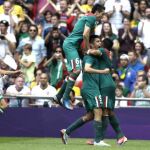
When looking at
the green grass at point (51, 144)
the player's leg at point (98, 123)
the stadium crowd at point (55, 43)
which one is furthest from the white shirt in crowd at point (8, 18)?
the player's leg at point (98, 123)

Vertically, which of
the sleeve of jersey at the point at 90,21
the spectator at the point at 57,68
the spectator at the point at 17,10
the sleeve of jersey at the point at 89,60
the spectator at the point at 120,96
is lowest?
the spectator at the point at 120,96

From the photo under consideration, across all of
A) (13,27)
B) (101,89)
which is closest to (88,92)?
(101,89)

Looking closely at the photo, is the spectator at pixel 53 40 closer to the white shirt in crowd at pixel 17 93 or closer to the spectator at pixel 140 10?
the spectator at pixel 140 10

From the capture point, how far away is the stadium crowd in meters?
19.3

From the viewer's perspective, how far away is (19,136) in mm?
18672

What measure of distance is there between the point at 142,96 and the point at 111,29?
2912 mm

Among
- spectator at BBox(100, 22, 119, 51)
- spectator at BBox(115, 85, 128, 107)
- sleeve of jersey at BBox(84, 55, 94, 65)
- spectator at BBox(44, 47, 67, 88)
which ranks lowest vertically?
spectator at BBox(115, 85, 128, 107)

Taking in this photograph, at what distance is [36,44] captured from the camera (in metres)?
21.4

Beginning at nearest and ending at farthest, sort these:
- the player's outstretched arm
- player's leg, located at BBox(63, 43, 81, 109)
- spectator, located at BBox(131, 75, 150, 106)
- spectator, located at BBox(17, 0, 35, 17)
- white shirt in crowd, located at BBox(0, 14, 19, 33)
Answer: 1. the player's outstretched arm
2. player's leg, located at BBox(63, 43, 81, 109)
3. spectator, located at BBox(131, 75, 150, 106)
4. white shirt in crowd, located at BBox(0, 14, 19, 33)
5. spectator, located at BBox(17, 0, 35, 17)

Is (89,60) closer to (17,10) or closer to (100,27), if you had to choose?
(100,27)

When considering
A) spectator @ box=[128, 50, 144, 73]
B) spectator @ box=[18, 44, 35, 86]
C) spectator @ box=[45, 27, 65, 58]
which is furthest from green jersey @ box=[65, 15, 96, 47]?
spectator @ box=[45, 27, 65, 58]

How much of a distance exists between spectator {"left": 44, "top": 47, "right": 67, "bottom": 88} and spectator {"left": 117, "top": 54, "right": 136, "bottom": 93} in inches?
53.9

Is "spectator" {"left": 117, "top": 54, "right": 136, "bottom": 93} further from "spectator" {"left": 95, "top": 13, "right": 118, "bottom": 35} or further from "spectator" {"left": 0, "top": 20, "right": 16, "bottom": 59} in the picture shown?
"spectator" {"left": 0, "top": 20, "right": 16, "bottom": 59}

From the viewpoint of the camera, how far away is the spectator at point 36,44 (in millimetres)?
21344
